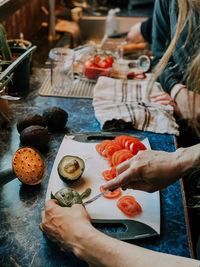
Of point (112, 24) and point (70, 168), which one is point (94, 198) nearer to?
point (70, 168)

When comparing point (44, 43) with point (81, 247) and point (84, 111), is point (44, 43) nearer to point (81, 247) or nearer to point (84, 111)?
point (84, 111)

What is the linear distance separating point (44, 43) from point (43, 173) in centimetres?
160

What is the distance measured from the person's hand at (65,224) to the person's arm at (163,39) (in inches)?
42.5

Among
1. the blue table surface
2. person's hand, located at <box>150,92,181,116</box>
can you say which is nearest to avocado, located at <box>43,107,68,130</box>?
the blue table surface

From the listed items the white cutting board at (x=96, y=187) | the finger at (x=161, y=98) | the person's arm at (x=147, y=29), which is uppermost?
the person's arm at (x=147, y=29)

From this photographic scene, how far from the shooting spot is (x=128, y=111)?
154cm

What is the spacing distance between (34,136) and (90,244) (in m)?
0.55

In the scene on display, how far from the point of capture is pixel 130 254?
2.66ft

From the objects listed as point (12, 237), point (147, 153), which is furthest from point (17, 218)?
point (147, 153)

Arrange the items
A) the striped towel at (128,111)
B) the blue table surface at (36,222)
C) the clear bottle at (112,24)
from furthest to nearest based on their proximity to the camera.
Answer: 1. the clear bottle at (112,24)
2. the striped towel at (128,111)
3. the blue table surface at (36,222)

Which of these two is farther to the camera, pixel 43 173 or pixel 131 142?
pixel 131 142

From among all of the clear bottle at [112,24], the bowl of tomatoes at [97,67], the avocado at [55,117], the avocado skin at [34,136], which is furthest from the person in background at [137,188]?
the clear bottle at [112,24]

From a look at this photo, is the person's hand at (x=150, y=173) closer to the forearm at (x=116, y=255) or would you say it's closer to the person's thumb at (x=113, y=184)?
the person's thumb at (x=113, y=184)

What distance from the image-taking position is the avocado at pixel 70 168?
1113 millimetres
